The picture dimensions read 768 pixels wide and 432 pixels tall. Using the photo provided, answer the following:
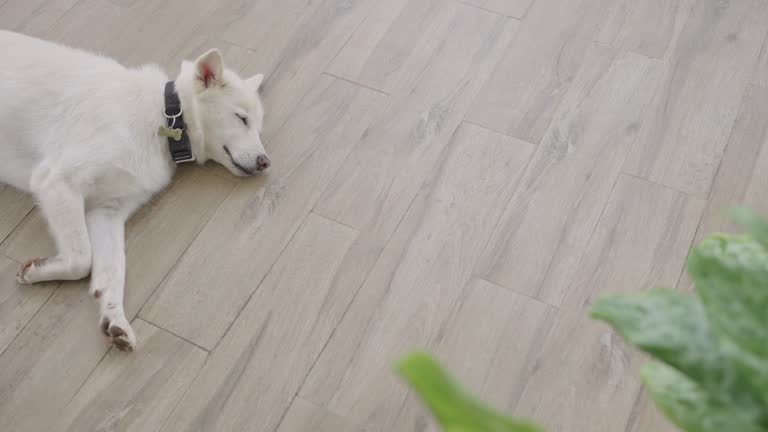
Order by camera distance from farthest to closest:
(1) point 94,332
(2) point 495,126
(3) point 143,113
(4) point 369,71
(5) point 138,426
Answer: (4) point 369,71 → (2) point 495,126 → (3) point 143,113 → (1) point 94,332 → (5) point 138,426

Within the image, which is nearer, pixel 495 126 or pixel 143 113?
pixel 143 113

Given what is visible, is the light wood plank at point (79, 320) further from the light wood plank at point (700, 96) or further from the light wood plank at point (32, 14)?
the light wood plank at point (700, 96)

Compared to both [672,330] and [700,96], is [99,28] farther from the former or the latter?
[672,330]

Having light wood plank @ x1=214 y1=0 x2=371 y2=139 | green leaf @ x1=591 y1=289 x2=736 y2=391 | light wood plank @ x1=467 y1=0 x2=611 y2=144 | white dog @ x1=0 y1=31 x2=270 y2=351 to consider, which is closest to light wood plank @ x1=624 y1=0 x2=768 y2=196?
light wood plank @ x1=467 y1=0 x2=611 y2=144

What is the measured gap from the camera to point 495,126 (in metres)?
2.04

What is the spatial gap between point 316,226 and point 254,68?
2.19ft

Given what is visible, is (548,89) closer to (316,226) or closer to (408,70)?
(408,70)

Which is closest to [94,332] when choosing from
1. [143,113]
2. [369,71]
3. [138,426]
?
[138,426]

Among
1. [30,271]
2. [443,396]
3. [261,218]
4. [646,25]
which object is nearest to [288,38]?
[261,218]

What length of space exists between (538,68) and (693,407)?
180 cm

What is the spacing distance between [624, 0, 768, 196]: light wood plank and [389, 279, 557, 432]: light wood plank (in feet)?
1.90

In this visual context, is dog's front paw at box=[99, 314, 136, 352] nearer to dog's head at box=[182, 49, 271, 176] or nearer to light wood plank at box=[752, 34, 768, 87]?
dog's head at box=[182, 49, 271, 176]

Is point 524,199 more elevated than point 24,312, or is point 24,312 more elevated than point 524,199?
point 24,312

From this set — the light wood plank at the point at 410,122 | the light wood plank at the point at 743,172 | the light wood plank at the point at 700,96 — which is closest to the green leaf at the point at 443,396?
the light wood plank at the point at 410,122
